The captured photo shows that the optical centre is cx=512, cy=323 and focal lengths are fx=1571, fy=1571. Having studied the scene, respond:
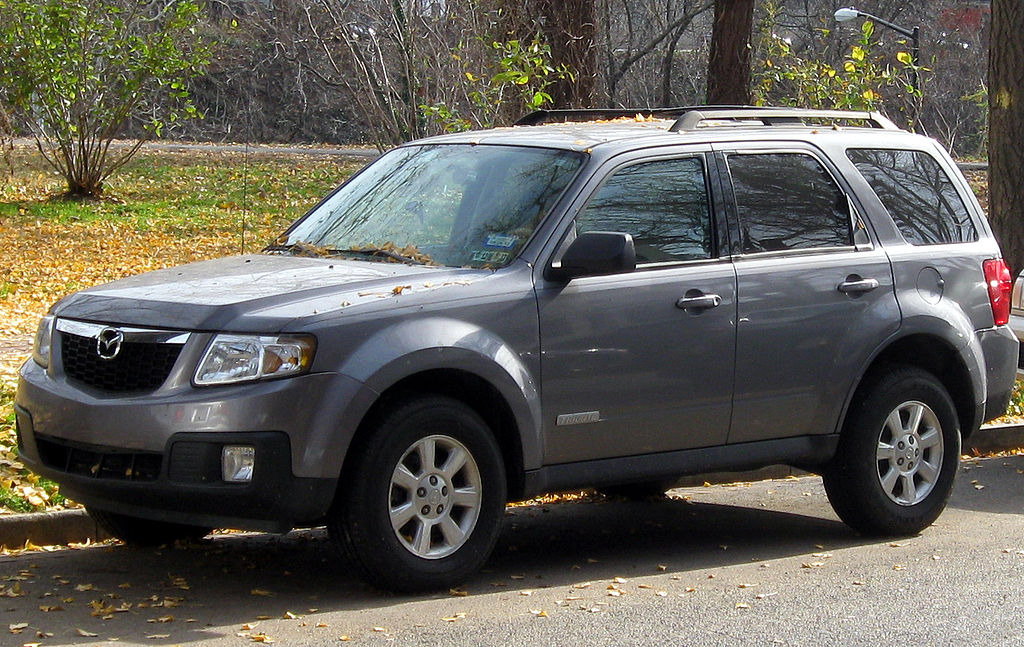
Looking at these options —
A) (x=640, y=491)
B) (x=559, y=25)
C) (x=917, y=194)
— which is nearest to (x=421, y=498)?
(x=640, y=491)

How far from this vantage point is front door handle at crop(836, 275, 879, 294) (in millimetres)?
7070

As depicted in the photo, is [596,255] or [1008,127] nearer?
[596,255]

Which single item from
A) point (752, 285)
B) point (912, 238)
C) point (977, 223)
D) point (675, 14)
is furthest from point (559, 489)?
point (675, 14)

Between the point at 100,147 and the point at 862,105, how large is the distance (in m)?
14.2

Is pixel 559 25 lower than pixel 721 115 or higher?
higher

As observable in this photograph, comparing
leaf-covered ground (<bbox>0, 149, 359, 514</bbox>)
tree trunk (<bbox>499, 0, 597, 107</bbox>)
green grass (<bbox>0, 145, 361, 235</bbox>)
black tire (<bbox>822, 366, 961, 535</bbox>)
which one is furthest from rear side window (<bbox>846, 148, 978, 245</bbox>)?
green grass (<bbox>0, 145, 361, 235</bbox>)

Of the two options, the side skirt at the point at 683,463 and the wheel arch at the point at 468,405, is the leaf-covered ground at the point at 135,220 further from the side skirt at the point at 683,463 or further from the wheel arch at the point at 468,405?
the side skirt at the point at 683,463

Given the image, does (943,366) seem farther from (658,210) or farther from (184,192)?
(184,192)

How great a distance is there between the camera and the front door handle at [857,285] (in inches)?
278

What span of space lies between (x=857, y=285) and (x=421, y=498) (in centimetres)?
238

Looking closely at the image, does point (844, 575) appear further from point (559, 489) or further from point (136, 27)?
point (136, 27)

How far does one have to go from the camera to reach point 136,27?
98.4 ft

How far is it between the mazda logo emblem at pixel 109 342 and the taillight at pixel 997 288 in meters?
4.21

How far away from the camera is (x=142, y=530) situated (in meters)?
6.87
